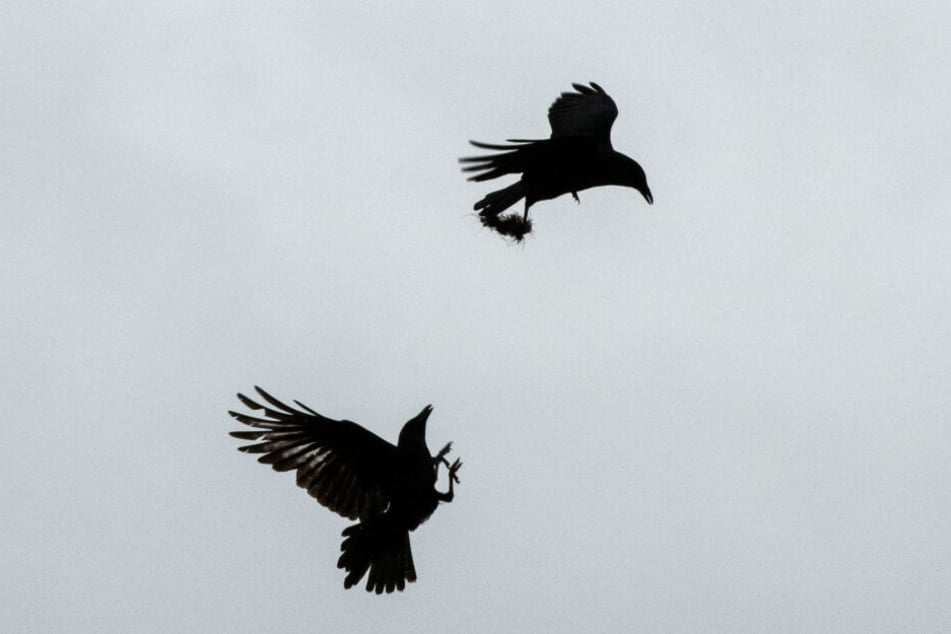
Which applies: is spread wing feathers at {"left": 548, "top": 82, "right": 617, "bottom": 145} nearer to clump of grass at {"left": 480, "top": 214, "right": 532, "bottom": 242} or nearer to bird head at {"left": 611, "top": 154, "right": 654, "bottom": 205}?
bird head at {"left": 611, "top": 154, "right": 654, "bottom": 205}

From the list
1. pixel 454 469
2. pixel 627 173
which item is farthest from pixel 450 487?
pixel 627 173

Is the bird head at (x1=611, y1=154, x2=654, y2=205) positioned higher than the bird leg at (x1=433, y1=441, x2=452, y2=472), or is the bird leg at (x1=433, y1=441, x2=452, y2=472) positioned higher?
the bird head at (x1=611, y1=154, x2=654, y2=205)

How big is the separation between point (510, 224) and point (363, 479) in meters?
2.56

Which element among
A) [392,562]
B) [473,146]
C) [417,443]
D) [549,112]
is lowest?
[392,562]

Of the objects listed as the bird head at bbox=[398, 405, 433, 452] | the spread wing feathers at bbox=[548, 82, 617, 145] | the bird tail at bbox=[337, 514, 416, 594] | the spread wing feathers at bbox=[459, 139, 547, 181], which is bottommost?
the bird tail at bbox=[337, 514, 416, 594]

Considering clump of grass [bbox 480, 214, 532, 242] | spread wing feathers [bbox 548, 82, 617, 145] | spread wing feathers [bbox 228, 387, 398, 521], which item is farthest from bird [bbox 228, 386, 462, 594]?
spread wing feathers [bbox 548, 82, 617, 145]

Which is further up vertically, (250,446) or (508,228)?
(508,228)

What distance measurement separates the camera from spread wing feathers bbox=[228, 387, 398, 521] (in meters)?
13.9

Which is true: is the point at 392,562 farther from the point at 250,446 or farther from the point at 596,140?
the point at 596,140

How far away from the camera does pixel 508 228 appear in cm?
1447

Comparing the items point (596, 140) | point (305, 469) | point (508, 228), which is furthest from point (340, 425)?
point (596, 140)

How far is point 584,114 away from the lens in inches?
624

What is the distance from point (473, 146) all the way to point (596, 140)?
4.91 feet

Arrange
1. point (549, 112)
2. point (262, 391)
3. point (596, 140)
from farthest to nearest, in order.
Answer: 1. point (549, 112)
2. point (596, 140)
3. point (262, 391)
